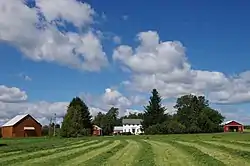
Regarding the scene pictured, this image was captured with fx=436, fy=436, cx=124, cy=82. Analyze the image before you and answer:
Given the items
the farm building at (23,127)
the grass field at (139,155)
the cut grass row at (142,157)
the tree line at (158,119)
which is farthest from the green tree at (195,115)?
the cut grass row at (142,157)

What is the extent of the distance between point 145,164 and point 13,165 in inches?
270

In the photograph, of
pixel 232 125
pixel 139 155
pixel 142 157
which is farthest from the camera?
pixel 232 125

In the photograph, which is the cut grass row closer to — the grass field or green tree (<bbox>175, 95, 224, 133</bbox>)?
the grass field

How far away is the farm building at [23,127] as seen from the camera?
468 feet

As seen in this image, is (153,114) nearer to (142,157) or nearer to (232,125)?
(232,125)

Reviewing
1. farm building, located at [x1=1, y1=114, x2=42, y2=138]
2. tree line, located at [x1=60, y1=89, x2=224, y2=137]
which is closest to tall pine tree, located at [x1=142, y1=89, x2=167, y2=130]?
tree line, located at [x1=60, y1=89, x2=224, y2=137]

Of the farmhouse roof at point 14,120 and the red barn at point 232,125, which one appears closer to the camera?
the farmhouse roof at point 14,120

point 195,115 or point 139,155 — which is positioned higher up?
point 195,115

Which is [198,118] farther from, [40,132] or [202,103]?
[40,132]

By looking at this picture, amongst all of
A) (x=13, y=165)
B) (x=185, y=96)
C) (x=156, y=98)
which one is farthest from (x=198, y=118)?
(x=13, y=165)

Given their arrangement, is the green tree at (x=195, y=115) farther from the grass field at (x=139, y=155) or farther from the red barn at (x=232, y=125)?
the grass field at (x=139, y=155)

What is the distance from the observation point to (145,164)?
20.4 metres

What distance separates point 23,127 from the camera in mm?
144500

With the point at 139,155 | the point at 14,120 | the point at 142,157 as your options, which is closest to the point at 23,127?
the point at 14,120
